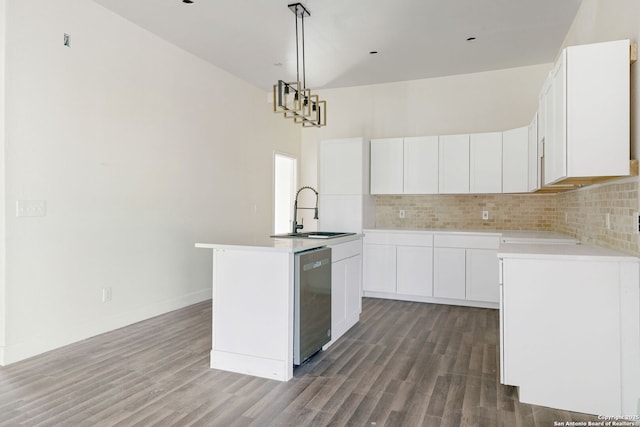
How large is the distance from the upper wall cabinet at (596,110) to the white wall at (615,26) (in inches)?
3.6

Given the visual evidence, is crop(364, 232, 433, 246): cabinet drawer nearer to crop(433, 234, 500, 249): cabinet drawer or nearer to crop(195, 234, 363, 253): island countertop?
crop(433, 234, 500, 249): cabinet drawer

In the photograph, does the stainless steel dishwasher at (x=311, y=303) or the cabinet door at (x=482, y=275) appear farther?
the cabinet door at (x=482, y=275)

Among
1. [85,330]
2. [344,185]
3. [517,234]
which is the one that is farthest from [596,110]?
[85,330]

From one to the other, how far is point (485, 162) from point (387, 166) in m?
1.23

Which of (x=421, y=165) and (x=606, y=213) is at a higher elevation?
(x=421, y=165)

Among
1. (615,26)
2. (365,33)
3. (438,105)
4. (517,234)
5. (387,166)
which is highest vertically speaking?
(365,33)

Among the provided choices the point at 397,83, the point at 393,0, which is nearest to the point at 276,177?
the point at 397,83

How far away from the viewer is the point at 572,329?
2.36m

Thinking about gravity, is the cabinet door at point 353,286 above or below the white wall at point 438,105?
below

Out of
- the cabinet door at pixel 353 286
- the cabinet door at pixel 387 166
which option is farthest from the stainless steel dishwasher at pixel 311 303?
the cabinet door at pixel 387 166

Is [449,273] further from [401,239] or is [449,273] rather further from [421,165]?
[421,165]

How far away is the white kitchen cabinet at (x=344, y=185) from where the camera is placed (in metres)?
5.37

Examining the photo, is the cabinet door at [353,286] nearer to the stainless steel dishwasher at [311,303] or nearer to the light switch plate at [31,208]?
the stainless steel dishwasher at [311,303]

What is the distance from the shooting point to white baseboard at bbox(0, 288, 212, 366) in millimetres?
3027
